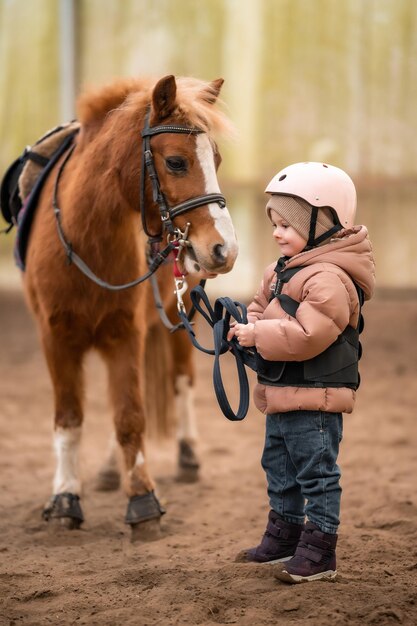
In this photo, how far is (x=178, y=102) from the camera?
3.03m

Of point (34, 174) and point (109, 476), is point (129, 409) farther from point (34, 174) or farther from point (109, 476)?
point (34, 174)

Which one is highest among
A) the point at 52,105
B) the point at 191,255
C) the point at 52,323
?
the point at 52,105

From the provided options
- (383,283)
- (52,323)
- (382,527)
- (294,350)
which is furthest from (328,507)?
(383,283)

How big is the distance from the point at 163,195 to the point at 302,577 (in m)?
1.41

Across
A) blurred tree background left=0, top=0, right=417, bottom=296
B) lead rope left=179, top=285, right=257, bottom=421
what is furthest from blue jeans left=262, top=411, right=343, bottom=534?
blurred tree background left=0, top=0, right=417, bottom=296

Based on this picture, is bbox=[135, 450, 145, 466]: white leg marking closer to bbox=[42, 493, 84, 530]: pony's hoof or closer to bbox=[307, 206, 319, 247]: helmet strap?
bbox=[42, 493, 84, 530]: pony's hoof

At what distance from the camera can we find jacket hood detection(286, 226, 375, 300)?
251 cm

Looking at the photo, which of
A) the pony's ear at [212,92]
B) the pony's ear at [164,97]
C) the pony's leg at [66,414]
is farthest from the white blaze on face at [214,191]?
the pony's leg at [66,414]

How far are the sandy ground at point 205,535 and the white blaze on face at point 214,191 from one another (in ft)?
3.64

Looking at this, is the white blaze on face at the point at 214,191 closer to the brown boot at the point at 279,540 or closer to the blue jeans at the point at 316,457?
the blue jeans at the point at 316,457

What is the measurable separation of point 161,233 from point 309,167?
0.77 m

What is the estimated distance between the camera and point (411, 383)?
20.5ft

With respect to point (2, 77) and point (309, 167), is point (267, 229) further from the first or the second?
point (309, 167)

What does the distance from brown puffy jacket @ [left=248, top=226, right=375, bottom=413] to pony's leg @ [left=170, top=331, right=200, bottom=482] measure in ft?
6.51
